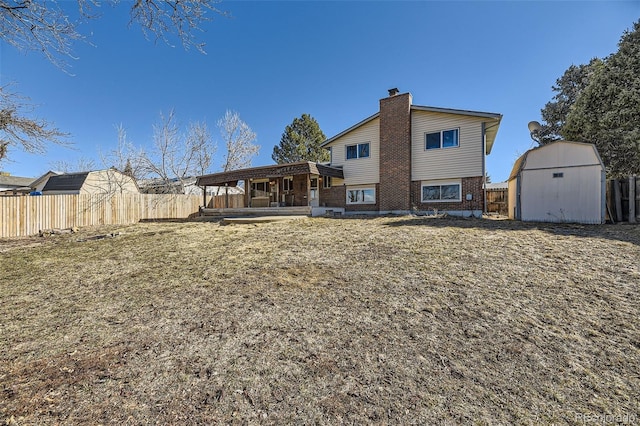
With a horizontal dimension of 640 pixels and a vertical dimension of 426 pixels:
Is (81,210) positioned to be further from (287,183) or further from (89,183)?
(89,183)

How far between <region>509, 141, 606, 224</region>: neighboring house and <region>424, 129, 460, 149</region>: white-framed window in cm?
389

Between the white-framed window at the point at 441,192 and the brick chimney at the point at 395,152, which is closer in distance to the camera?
the white-framed window at the point at 441,192

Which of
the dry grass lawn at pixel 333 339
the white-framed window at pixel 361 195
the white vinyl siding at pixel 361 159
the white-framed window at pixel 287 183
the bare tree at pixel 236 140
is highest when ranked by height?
the bare tree at pixel 236 140

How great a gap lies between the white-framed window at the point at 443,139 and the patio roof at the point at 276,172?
17.4 ft

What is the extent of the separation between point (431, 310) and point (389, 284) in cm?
91

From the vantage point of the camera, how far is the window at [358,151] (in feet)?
55.8

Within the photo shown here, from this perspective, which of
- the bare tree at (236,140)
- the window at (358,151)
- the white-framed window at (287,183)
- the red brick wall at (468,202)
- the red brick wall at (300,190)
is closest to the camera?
the red brick wall at (468,202)

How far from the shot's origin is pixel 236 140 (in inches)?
1193

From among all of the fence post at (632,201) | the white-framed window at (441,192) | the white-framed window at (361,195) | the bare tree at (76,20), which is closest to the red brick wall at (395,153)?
the white-framed window at (361,195)

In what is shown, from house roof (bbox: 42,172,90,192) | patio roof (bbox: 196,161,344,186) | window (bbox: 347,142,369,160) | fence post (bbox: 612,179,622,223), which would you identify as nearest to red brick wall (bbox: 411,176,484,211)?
window (bbox: 347,142,369,160)

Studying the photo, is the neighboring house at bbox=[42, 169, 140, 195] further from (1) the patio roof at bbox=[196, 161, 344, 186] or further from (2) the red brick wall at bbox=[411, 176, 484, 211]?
(2) the red brick wall at bbox=[411, 176, 484, 211]

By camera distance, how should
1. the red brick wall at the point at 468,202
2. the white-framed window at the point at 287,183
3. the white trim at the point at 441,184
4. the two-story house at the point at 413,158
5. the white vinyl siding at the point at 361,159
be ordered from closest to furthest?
1. the red brick wall at the point at 468,202
2. the two-story house at the point at 413,158
3. the white trim at the point at 441,184
4. the white vinyl siding at the point at 361,159
5. the white-framed window at the point at 287,183

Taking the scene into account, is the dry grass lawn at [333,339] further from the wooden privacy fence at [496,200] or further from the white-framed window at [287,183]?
the white-framed window at [287,183]

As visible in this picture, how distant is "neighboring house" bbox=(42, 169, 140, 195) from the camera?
2373 centimetres
